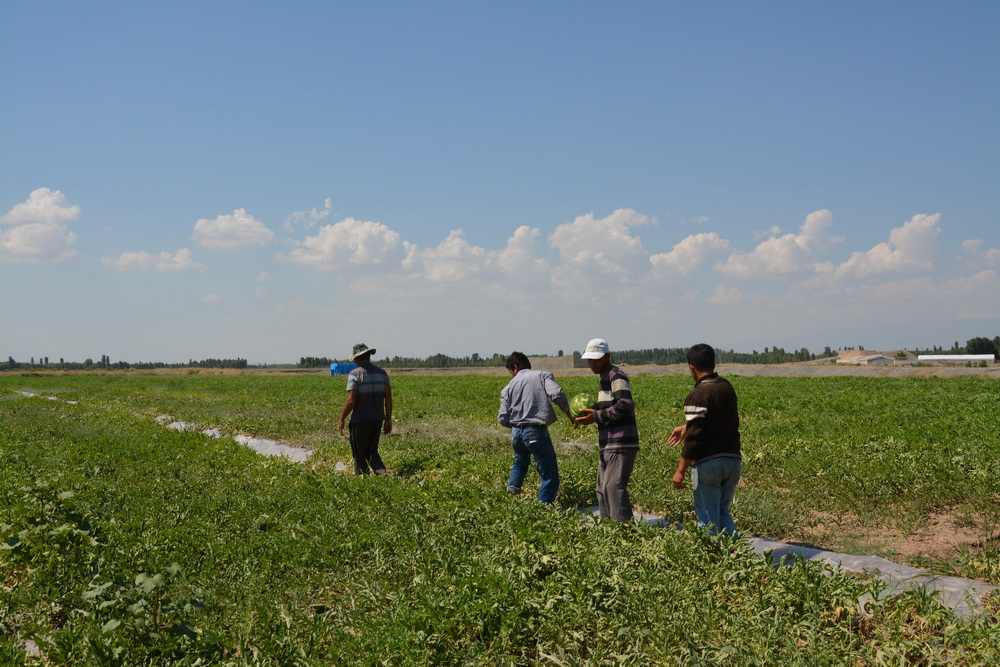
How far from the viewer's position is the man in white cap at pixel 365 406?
10.5m

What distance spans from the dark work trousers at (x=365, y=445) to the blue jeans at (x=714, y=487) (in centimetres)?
592

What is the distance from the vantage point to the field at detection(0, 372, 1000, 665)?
168 inches

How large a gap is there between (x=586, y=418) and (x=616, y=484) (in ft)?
2.55

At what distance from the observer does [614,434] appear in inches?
270

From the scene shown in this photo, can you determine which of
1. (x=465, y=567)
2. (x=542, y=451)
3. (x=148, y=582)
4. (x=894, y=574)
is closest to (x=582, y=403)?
(x=542, y=451)

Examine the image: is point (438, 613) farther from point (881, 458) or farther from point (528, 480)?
point (881, 458)

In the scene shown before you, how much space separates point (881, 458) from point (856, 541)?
4.22 meters

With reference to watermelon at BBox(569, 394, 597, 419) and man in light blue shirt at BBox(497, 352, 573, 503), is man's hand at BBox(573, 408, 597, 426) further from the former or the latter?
man in light blue shirt at BBox(497, 352, 573, 503)

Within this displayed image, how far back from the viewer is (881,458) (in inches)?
434

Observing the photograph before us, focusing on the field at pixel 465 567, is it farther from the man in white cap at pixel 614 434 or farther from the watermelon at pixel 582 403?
the watermelon at pixel 582 403

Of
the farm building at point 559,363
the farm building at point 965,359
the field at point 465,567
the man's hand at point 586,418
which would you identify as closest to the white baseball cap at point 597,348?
the man's hand at point 586,418

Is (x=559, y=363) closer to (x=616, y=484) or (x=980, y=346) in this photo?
(x=980, y=346)

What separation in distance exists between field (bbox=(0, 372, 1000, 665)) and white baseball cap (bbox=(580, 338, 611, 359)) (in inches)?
70.0

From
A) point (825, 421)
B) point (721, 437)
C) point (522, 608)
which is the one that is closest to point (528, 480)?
point (721, 437)
